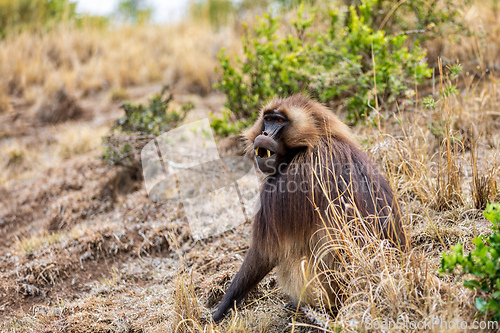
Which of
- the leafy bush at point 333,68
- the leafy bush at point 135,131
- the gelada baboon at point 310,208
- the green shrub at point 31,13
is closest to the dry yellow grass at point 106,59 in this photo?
the green shrub at point 31,13

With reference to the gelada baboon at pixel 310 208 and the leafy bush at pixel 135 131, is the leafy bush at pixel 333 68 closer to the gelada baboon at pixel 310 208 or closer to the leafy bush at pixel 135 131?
the leafy bush at pixel 135 131

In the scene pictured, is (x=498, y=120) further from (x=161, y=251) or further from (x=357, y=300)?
(x=161, y=251)

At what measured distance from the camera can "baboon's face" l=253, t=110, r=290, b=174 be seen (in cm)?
262

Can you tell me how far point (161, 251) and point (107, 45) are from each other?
7177mm

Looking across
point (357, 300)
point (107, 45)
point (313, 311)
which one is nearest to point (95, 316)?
point (313, 311)

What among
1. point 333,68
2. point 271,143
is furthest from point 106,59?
point 271,143

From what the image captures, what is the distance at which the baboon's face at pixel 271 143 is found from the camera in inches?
103

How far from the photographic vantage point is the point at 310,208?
2443 millimetres

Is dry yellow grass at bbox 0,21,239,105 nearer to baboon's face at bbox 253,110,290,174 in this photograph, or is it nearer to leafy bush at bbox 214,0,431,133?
leafy bush at bbox 214,0,431,133

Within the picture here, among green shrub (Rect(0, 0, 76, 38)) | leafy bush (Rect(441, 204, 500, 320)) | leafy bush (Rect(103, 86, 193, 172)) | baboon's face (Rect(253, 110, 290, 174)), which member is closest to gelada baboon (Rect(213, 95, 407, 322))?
baboon's face (Rect(253, 110, 290, 174))

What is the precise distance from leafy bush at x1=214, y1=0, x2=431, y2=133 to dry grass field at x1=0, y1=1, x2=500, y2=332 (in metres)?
0.30

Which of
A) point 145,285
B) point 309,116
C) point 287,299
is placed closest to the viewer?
point 309,116

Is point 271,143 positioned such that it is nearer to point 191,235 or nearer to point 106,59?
point 191,235

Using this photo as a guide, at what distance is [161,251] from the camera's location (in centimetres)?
393
